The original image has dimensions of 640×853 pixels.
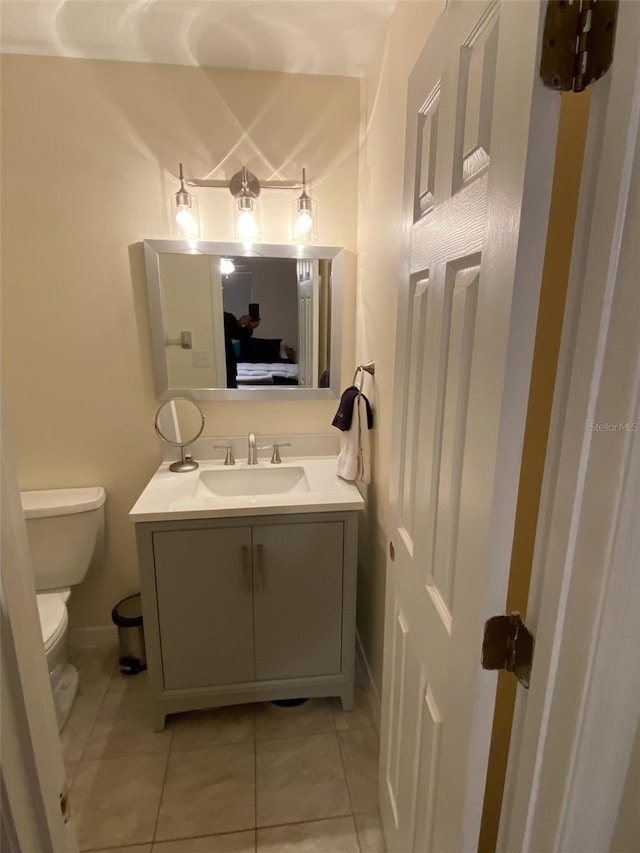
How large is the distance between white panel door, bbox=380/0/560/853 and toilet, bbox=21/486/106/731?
134 cm

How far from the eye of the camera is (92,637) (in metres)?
2.10

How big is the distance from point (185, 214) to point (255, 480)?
108 centimetres

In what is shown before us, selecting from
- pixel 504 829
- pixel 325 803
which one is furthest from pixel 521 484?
pixel 325 803

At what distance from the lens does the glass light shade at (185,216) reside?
172 cm

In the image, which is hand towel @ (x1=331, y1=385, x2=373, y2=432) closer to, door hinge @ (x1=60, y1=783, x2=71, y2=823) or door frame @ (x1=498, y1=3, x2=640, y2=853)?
door frame @ (x1=498, y1=3, x2=640, y2=853)

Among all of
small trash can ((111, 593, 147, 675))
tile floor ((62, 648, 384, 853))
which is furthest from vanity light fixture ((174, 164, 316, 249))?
tile floor ((62, 648, 384, 853))

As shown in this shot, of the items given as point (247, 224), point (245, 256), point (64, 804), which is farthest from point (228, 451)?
point (64, 804)

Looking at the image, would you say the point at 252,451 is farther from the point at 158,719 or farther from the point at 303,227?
the point at 158,719

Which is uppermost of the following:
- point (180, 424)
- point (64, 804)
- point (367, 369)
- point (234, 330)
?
point (234, 330)

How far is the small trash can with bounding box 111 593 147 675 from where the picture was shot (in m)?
1.90

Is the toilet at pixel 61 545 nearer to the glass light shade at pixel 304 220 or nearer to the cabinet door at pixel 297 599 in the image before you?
the cabinet door at pixel 297 599

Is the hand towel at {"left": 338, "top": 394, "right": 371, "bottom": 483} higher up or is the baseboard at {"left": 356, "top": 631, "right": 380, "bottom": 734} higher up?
the hand towel at {"left": 338, "top": 394, "right": 371, "bottom": 483}

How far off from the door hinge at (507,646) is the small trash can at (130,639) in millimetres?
1671

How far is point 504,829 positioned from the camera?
2.26ft
